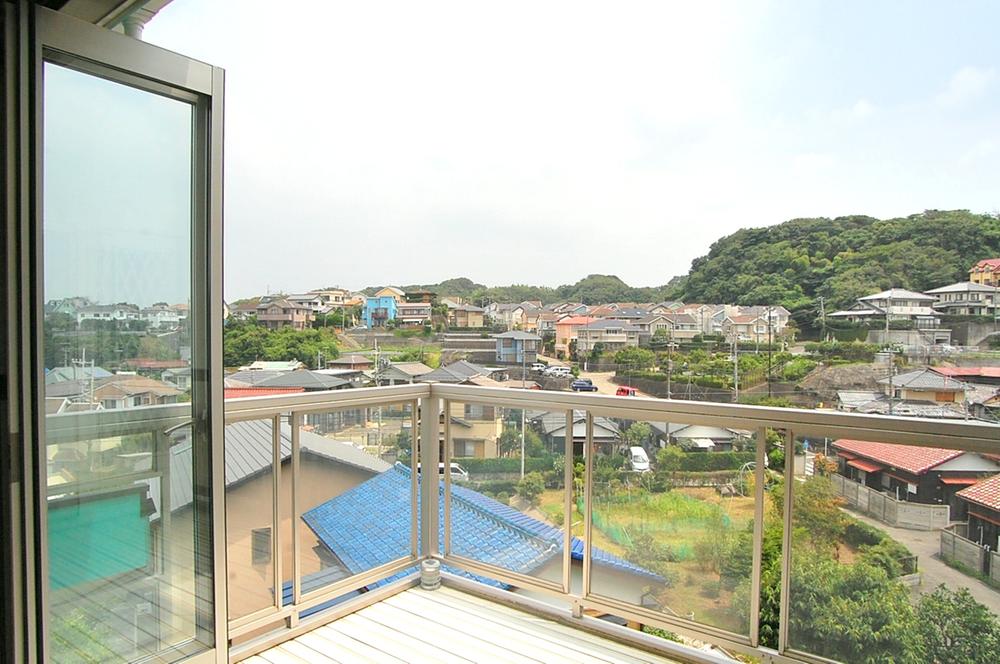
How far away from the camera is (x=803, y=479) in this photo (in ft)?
7.38

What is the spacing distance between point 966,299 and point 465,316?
2.86 meters

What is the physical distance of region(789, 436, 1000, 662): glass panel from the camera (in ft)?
6.41

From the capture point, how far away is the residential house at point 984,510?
75.7 inches

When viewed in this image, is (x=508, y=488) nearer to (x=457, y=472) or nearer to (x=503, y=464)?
(x=503, y=464)

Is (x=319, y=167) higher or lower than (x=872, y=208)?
higher

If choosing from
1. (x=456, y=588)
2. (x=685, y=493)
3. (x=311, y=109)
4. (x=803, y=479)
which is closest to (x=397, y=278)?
(x=311, y=109)

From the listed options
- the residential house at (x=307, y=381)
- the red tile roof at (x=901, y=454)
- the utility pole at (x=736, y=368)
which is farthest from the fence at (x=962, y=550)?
the residential house at (x=307, y=381)

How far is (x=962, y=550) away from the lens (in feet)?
6.50

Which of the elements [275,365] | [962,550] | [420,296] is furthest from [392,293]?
[962,550]

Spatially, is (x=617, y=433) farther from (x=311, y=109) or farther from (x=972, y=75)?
(x=311, y=109)

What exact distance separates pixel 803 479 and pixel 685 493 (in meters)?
0.46

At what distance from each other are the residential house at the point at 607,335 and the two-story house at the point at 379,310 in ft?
4.51

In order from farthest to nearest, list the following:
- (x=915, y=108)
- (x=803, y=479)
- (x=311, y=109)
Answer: (x=311, y=109), (x=915, y=108), (x=803, y=479)

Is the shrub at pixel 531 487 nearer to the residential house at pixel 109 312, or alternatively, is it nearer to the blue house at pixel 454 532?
the blue house at pixel 454 532
